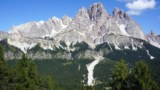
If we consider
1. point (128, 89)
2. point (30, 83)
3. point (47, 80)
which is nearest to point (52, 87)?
point (47, 80)

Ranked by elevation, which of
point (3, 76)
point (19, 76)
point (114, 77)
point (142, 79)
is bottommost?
point (142, 79)

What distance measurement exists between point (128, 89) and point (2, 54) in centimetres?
1945

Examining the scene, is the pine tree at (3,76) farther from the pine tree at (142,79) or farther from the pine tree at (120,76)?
Result: the pine tree at (142,79)

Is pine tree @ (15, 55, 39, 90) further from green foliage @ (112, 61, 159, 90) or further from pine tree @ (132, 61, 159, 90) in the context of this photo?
pine tree @ (132, 61, 159, 90)

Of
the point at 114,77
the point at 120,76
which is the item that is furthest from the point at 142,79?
the point at 114,77

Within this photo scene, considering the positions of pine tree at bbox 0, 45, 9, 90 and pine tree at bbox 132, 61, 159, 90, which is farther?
pine tree at bbox 132, 61, 159, 90

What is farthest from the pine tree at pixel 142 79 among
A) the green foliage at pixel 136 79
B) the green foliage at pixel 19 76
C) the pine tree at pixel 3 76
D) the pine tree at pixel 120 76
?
the pine tree at pixel 3 76

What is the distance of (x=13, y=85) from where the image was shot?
168 feet

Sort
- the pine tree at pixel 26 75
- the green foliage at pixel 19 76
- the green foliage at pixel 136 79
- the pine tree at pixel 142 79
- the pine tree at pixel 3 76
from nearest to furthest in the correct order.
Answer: the pine tree at pixel 3 76, the green foliage at pixel 19 76, the pine tree at pixel 142 79, the green foliage at pixel 136 79, the pine tree at pixel 26 75

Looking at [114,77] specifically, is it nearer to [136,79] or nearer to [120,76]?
[120,76]

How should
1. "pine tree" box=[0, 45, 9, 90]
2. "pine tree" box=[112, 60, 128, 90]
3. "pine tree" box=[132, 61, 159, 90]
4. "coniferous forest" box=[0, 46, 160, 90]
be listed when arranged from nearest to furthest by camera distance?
"pine tree" box=[0, 45, 9, 90], "coniferous forest" box=[0, 46, 160, 90], "pine tree" box=[132, 61, 159, 90], "pine tree" box=[112, 60, 128, 90]

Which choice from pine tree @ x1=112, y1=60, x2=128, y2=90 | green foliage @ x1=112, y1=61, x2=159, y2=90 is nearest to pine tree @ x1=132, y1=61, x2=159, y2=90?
green foliage @ x1=112, y1=61, x2=159, y2=90

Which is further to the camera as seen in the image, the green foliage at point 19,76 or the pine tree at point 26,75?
the pine tree at point 26,75

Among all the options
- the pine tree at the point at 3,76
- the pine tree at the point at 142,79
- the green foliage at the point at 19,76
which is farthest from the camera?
the pine tree at the point at 142,79
